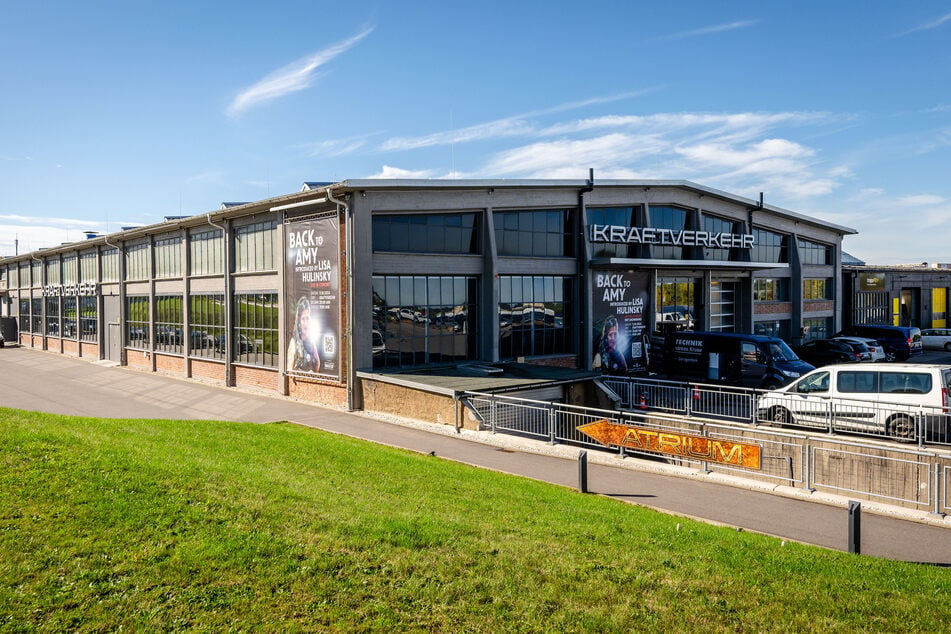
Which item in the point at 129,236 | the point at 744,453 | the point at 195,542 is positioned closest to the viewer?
the point at 195,542

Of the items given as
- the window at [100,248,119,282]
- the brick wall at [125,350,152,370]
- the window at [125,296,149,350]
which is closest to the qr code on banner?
the brick wall at [125,350,152,370]

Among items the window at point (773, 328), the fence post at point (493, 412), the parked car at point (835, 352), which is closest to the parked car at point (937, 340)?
the window at point (773, 328)

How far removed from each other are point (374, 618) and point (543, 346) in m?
24.7

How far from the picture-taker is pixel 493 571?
6984 mm

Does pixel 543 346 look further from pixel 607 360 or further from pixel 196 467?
pixel 196 467

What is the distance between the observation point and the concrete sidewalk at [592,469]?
35.7ft

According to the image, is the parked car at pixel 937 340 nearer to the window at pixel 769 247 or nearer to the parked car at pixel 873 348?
the parked car at pixel 873 348

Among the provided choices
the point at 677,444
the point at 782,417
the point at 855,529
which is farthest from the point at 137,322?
the point at 855,529

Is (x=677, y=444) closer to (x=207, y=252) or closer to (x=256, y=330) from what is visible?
(x=256, y=330)

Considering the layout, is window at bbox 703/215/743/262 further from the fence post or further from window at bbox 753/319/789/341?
the fence post

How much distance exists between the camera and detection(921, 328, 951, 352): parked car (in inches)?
1897

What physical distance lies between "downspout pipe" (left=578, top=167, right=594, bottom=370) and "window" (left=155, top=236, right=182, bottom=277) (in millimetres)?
20763

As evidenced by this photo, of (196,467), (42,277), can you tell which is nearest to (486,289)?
(196,467)

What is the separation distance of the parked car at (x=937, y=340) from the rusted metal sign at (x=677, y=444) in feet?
A: 143
